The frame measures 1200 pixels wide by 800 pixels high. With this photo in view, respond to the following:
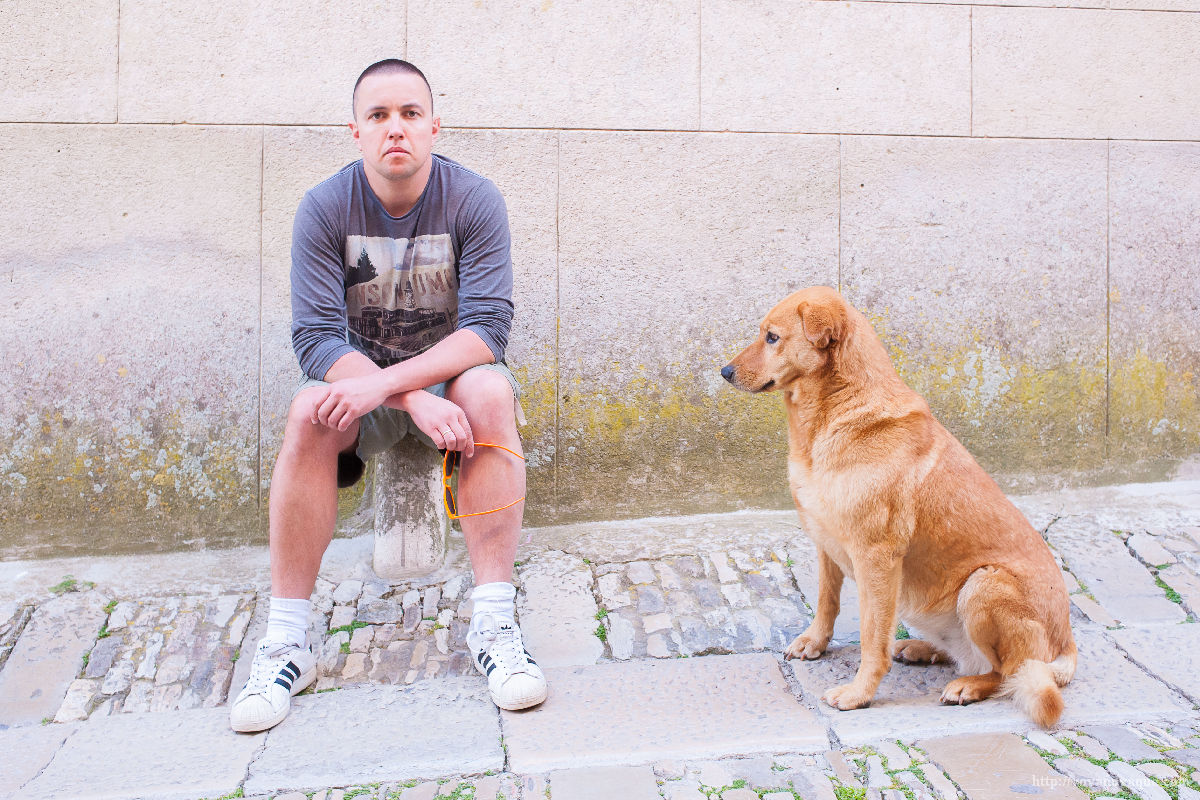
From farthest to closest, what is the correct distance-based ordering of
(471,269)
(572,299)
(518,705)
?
(572,299) < (471,269) < (518,705)

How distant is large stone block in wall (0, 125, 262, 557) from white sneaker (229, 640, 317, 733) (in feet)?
4.08

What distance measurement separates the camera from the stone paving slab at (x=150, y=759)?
2.18 m

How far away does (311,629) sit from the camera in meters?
3.01

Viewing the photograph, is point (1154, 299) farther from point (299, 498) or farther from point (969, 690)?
point (299, 498)

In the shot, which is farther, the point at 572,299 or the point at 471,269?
the point at 572,299

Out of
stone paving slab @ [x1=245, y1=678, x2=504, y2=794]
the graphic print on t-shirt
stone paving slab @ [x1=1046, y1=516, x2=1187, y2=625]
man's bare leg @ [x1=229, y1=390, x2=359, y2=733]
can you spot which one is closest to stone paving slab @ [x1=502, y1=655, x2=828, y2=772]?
stone paving slab @ [x1=245, y1=678, x2=504, y2=794]

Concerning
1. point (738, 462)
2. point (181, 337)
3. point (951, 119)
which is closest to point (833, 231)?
point (951, 119)

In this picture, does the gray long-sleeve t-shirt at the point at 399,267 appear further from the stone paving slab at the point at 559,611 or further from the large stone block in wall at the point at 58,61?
the large stone block in wall at the point at 58,61

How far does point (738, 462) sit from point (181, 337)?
2507mm

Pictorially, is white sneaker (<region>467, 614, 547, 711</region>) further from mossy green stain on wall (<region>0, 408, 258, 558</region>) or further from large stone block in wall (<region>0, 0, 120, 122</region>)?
large stone block in wall (<region>0, 0, 120, 122</region>)

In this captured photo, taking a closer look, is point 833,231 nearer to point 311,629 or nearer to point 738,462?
point 738,462

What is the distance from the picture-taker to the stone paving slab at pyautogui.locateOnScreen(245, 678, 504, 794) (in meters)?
2.21

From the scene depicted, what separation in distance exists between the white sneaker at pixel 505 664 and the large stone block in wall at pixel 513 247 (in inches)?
46.2

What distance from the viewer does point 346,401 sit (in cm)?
255
